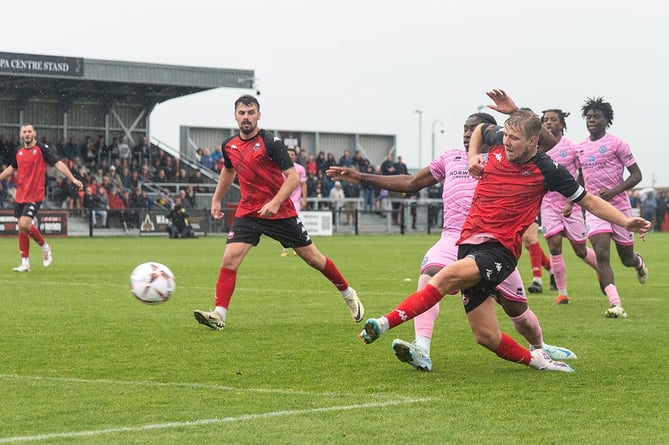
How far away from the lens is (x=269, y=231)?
38.3ft

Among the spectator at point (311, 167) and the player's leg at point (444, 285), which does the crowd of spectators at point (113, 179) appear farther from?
the player's leg at point (444, 285)

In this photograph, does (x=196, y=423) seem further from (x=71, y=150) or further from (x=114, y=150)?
(x=114, y=150)

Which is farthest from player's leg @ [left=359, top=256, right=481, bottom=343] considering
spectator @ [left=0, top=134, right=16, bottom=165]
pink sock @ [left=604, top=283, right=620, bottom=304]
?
spectator @ [left=0, top=134, right=16, bottom=165]

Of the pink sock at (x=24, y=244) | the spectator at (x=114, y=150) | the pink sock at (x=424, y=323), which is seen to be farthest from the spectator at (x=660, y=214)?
the pink sock at (x=424, y=323)

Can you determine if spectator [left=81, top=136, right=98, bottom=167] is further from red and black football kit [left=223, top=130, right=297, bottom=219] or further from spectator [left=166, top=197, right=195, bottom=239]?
red and black football kit [left=223, top=130, right=297, bottom=219]

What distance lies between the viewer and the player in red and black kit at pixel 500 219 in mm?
7859

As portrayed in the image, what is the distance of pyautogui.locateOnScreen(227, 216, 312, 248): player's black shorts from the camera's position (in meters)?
11.6

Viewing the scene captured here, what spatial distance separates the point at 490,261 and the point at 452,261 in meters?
1.21

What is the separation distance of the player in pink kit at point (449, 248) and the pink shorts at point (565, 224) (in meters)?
5.45

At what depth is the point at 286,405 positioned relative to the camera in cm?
693

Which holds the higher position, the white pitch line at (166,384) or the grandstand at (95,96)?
the grandstand at (95,96)

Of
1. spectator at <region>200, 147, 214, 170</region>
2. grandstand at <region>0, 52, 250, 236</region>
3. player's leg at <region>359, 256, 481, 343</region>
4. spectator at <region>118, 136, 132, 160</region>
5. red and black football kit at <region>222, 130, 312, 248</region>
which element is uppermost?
grandstand at <region>0, 52, 250, 236</region>

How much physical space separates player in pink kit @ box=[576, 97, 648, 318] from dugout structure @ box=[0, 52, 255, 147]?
37.6 meters

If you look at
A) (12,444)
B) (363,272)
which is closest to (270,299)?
(363,272)
